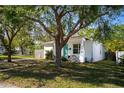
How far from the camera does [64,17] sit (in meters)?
22.0

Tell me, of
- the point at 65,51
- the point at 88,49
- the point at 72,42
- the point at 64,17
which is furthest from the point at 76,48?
the point at 64,17

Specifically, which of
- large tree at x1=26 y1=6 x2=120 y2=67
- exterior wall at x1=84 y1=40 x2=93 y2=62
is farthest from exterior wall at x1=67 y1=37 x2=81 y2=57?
large tree at x1=26 y1=6 x2=120 y2=67

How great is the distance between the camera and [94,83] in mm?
12812

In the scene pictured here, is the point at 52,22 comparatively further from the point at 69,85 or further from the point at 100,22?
the point at 69,85

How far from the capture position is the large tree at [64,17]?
668 inches

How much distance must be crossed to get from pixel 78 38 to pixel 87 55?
2053 millimetres

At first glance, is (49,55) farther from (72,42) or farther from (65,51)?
(72,42)

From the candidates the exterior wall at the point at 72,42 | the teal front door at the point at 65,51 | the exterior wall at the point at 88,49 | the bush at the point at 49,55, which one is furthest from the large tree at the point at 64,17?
the bush at the point at 49,55

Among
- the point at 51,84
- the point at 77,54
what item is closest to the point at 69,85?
the point at 51,84

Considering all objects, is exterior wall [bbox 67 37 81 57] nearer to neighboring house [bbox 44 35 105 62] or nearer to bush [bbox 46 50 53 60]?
neighboring house [bbox 44 35 105 62]

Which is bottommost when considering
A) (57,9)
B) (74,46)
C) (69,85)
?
(69,85)

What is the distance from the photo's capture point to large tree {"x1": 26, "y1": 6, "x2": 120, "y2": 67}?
17.0 meters

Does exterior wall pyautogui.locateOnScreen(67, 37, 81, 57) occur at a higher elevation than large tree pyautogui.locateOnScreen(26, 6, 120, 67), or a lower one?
lower

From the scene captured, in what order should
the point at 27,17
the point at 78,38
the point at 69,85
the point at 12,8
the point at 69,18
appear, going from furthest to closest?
the point at 78,38, the point at 69,18, the point at 27,17, the point at 12,8, the point at 69,85
